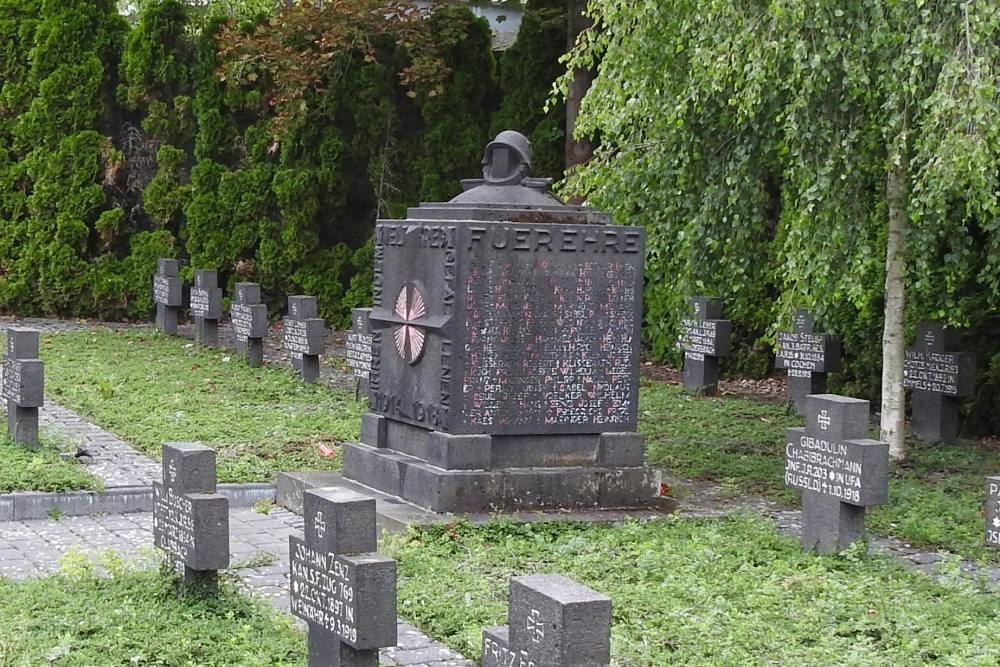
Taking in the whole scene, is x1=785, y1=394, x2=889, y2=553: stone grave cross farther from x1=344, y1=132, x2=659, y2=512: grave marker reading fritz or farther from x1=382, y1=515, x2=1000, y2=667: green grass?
x1=344, y1=132, x2=659, y2=512: grave marker reading fritz

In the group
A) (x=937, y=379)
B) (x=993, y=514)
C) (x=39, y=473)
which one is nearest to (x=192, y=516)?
(x=39, y=473)

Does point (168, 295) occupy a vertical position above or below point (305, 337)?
above

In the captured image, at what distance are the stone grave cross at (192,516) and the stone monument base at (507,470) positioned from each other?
211 centimetres

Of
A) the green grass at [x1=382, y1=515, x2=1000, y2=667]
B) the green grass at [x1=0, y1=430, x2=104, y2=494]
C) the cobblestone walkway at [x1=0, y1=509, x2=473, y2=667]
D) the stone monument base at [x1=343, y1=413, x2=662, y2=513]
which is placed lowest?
the cobblestone walkway at [x1=0, y1=509, x2=473, y2=667]

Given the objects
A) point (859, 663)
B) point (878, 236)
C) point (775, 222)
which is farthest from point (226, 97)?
point (859, 663)

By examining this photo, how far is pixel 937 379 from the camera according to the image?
11906 millimetres

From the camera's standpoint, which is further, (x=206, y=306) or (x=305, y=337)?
(x=206, y=306)

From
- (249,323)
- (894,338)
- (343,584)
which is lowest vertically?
(343,584)

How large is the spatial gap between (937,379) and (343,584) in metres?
7.74

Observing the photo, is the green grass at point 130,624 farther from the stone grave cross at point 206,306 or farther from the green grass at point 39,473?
the stone grave cross at point 206,306

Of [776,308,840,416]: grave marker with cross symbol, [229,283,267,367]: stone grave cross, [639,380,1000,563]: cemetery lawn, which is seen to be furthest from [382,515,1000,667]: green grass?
[229,283,267,367]: stone grave cross

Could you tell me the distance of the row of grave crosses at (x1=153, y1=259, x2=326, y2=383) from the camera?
14.5m

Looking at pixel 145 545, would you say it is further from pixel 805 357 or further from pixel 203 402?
pixel 805 357

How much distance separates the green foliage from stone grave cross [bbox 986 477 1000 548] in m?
2.40
